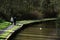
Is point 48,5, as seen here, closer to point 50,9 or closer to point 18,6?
point 50,9

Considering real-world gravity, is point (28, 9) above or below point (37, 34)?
above

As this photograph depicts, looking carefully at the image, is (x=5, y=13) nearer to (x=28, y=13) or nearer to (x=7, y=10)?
(x=7, y=10)

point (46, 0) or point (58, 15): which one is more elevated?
point (46, 0)

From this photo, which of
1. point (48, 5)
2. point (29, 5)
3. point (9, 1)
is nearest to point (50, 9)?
point (48, 5)

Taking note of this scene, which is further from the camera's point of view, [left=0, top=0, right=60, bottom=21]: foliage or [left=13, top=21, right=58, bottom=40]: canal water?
[left=0, top=0, right=60, bottom=21]: foliage

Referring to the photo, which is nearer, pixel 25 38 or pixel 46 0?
pixel 25 38

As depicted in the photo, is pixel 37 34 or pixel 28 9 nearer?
pixel 37 34

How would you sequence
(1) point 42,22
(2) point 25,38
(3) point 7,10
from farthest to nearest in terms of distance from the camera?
(3) point 7,10 → (1) point 42,22 → (2) point 25,38

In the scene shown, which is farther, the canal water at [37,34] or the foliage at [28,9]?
the foliage at [28,9]

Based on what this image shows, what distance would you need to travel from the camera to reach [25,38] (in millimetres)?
19703

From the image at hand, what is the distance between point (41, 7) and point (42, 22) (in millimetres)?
7916

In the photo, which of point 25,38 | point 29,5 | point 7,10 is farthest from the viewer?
point 29,5

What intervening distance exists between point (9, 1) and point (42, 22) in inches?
280

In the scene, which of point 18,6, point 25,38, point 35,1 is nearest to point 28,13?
point 18,6
